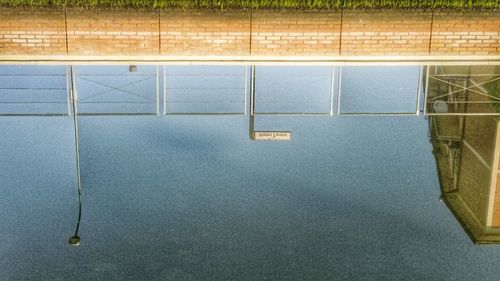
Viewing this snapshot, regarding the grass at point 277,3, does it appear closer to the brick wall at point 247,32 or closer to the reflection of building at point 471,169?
the brick wall at point 247,32

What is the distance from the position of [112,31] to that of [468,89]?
22.3 feet

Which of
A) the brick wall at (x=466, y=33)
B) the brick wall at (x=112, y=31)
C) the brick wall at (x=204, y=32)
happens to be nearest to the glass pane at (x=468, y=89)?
the brick wall at (x=466, y=33)

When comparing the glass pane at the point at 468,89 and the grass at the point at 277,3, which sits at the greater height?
the grass at the point at 277,3

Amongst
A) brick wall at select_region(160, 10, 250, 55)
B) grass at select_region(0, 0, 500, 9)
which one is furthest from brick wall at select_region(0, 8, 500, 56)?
grass at select_region(0, 0, 500, 9)

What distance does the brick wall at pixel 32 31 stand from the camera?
9.88 metres

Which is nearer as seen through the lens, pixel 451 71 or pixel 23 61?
pixel 23 61

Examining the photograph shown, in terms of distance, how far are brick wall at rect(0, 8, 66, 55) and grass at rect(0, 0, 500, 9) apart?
15cm

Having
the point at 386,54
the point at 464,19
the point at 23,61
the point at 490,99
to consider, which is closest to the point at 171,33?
the point at 23,61

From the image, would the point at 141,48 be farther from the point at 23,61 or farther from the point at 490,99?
the point at 490,99

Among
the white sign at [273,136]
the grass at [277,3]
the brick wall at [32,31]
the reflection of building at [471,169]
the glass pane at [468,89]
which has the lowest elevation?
the reflection of building at [471,169]

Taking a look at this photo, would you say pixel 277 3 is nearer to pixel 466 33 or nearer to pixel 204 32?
pixel 204 32

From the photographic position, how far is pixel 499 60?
10.6 metres

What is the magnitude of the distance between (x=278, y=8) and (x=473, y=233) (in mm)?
5847

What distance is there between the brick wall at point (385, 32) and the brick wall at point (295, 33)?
203 millimetres
